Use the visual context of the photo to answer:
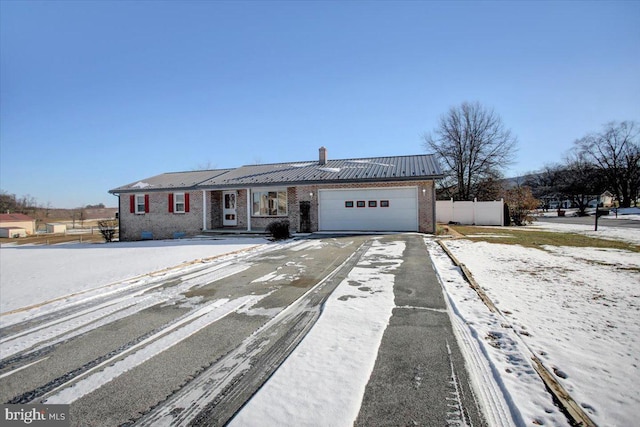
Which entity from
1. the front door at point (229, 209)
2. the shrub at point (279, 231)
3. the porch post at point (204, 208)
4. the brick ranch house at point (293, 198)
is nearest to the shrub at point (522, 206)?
the brick ranch house at point (293, 198)

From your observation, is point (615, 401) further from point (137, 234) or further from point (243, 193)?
point (137, 234)

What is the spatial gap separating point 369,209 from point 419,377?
493 inches

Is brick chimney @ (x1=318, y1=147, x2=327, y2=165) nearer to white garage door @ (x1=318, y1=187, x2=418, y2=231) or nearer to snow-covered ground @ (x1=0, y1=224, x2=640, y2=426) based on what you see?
white garage door @ (x1=318, y1=187, x2=418, y2=231)

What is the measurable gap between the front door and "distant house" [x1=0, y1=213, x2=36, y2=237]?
155 ft

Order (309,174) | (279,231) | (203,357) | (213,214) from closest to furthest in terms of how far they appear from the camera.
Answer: (203,357) < (279,231) < (309,174) < (213,214)

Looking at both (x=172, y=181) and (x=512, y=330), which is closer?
(x=512, y=330)

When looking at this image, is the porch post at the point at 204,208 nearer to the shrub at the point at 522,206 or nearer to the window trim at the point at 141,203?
the window trim at the point at 141,203

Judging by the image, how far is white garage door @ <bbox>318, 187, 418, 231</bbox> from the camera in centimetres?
1430

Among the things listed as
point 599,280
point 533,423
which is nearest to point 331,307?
point 533,423

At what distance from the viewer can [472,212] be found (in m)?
22.2

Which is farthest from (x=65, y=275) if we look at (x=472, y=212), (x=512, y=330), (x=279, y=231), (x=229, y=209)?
(x=472, y=212)

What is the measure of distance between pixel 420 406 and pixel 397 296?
2.59 m

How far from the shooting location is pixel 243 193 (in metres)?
16.9

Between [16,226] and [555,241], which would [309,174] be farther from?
[16,226]
